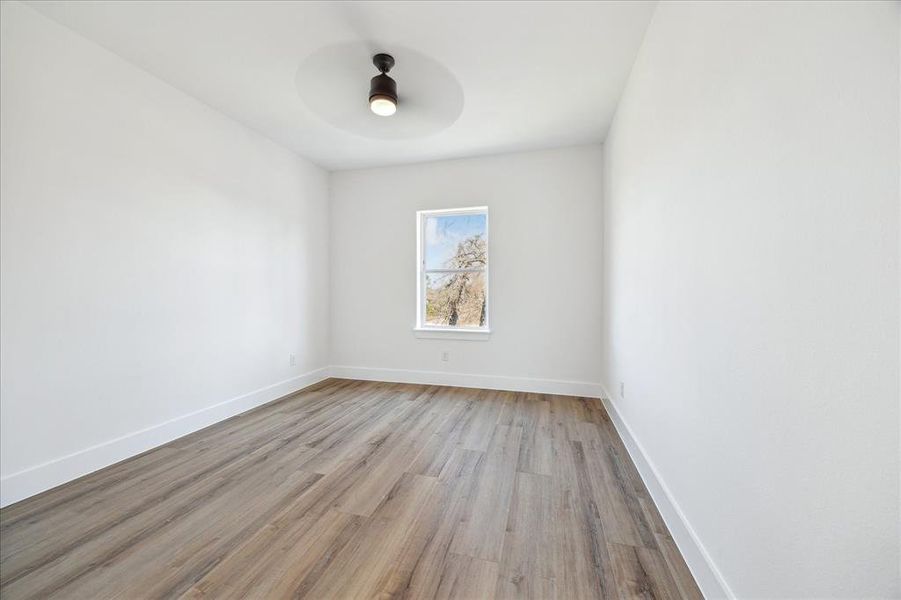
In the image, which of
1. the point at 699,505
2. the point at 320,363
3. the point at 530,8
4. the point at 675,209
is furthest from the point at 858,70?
the point at 320,363

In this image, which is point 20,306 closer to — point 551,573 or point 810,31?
point 551,573


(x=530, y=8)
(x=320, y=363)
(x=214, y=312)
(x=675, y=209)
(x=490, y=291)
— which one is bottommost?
(x=320, y=363)

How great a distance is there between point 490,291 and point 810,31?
311 cm

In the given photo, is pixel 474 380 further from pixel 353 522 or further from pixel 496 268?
pixel 353 522

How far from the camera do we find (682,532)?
4.47 feet

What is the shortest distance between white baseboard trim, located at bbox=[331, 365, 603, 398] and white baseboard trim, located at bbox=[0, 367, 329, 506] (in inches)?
44.9

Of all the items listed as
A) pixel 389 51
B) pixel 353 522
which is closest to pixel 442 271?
pixel 389 51

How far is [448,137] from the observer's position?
10.7 feet

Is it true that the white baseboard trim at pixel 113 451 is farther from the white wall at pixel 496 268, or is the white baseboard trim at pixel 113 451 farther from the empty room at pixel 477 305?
the white wall at pixel 496 268

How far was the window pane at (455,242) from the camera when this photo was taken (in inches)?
154

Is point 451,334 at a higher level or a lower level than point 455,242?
lower

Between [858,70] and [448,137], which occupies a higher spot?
[448,137]

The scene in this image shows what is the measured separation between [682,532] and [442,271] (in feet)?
10.4

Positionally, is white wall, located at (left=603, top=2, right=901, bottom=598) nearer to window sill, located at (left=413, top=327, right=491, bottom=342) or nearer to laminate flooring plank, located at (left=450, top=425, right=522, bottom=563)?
laminate flooring plank, located at (left=450, top=425, right=522, bottom=563)
